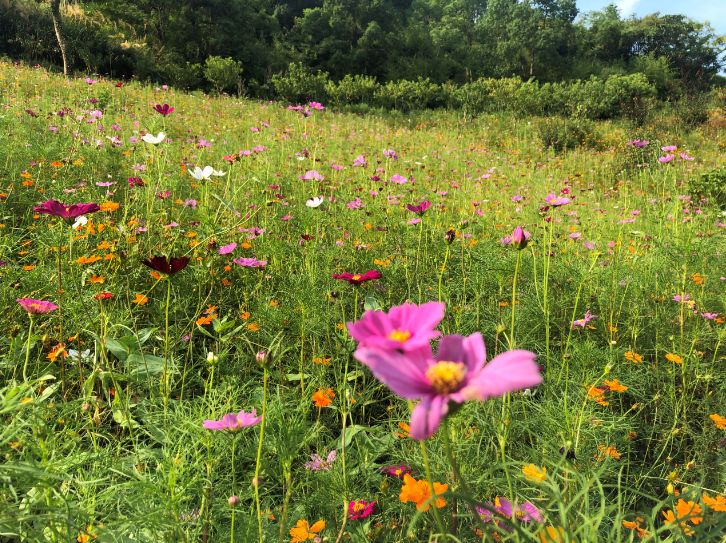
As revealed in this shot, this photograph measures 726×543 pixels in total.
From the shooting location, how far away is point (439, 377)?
0.34m

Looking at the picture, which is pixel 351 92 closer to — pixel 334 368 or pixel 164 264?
pixel 334 368

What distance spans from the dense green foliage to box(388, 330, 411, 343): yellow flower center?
975 centimetres

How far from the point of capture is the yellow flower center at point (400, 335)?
0.38 metres

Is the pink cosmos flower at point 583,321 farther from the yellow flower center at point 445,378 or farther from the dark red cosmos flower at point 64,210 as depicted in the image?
the dark red cosmos flower at point 64,210

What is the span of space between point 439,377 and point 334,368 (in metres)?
0.82

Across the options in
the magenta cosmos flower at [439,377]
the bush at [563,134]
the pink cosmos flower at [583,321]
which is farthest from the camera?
the bush at [563,134]

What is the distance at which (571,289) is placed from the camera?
1753 mm

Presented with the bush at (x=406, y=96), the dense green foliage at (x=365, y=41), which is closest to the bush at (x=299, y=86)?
the dense green foliage at (x=365, y=41)

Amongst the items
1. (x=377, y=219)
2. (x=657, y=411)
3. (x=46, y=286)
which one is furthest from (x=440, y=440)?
(x=377, y=219)

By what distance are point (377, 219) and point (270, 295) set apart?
3.26 feet

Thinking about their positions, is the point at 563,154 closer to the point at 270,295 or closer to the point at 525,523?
the point at 270,295


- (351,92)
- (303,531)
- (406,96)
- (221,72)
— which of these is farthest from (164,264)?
(406,96)

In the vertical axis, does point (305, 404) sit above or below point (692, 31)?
below

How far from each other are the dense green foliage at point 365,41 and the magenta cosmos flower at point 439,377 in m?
9.80
